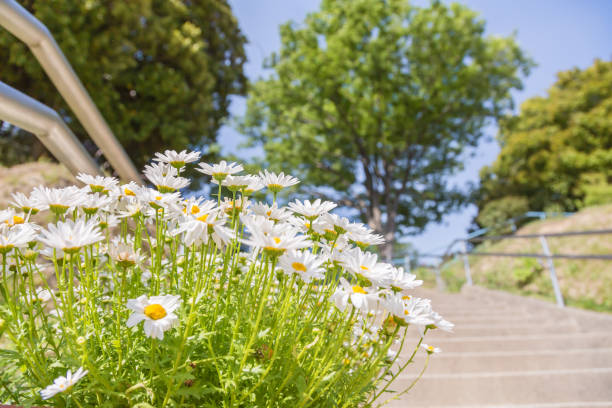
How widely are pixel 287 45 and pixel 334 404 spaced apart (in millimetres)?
13235

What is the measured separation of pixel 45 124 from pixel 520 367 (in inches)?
127

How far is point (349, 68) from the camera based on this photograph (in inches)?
464

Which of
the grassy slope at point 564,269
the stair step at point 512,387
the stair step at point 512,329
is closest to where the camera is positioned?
the stair step at point 512,387

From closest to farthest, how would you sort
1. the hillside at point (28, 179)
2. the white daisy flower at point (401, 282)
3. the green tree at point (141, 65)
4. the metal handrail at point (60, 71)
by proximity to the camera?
1. the white daisy flower at point (401, 282)
2. the metal handrail at point (60, 71)
3. the hillside at point (28, 179)
4. the green tree at point (141, 65)

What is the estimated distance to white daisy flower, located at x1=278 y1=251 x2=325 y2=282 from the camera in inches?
28.0

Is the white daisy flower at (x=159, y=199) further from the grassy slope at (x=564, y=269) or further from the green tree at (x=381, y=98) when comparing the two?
the green tree at (x=381, y=98)

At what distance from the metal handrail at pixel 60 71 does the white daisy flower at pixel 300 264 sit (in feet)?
3.34

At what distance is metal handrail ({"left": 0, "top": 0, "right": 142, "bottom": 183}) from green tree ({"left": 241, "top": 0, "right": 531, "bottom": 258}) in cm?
944

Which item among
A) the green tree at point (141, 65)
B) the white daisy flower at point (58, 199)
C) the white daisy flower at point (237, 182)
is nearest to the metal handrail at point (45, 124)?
the white daisy flower at point (58, 199)

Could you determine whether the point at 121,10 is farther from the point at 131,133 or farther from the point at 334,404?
the point at 334,404

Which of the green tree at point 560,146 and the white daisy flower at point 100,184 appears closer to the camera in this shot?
the white daisy flower at point 100,184

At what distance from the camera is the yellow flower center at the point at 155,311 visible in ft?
2.09

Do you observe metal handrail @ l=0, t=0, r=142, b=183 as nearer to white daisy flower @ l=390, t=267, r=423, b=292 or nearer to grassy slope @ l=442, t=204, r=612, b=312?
white daisy flower @ l=390, t=267, r=423, b=292

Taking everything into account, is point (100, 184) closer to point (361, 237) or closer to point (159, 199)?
point (159, 199)
